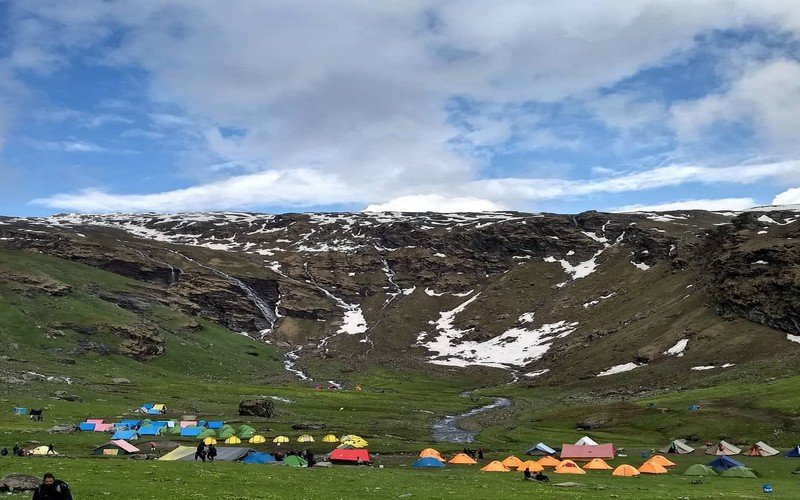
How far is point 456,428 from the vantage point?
93812 mm

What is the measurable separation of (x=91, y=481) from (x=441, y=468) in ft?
110

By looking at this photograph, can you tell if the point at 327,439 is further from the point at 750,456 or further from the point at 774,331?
the point at 774,331

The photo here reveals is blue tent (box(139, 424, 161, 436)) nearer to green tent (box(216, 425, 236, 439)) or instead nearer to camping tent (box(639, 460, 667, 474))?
green tent (box(216, 425, 236, 439))

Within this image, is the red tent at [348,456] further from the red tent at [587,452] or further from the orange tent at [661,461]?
the orange tent at [661,461]

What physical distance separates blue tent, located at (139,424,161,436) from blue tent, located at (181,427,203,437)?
9.98 ft

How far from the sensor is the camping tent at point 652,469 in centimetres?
5151

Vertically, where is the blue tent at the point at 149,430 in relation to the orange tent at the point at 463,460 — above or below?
above

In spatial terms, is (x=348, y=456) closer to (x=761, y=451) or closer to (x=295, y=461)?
(x=295, y=461)

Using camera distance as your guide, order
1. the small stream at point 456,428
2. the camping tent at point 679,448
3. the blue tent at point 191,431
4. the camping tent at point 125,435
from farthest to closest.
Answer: the small stream at point 456,428 < the blue tent at point 191,431 < the camping tent at point 679,448 < the camping tent at point 125,435

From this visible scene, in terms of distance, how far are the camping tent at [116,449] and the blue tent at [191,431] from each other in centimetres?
1327

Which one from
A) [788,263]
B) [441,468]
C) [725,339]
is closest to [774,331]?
[725,339]

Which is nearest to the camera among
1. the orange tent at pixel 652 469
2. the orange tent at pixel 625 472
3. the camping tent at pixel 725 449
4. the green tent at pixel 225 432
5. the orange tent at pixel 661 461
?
the orange tent at pixel 625 472

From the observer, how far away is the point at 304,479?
1599 inches

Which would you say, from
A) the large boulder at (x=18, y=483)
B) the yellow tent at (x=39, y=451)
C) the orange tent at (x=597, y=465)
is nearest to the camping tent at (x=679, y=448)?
the orange tent at (x=597, y=465)
